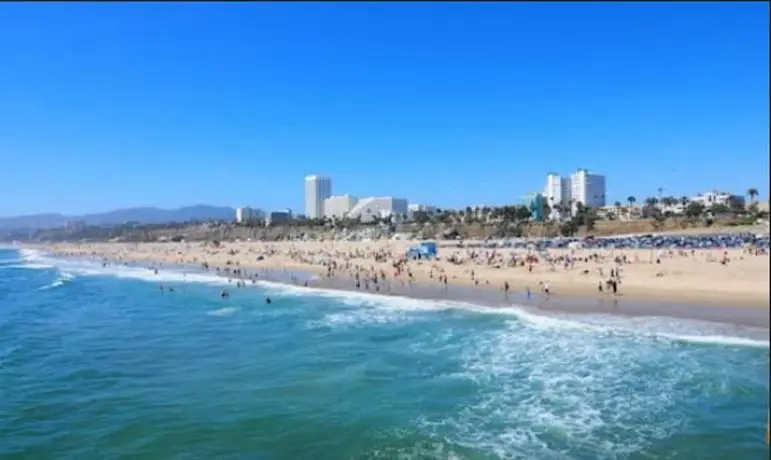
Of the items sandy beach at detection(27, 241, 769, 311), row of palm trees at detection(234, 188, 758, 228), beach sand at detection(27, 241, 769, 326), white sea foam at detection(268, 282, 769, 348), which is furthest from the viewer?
row of palm trees at detection(234, 188, 758, 228)

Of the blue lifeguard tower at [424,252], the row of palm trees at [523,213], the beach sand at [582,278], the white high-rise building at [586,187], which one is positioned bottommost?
the beach sand at [582,278]

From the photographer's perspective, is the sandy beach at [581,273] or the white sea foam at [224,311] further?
the white sea foam at [224,311]

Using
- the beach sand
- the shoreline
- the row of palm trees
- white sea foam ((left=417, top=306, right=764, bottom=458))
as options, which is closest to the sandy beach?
the beach sand

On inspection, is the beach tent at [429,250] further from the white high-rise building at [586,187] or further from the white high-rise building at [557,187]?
the white high-rise building at [586,187]

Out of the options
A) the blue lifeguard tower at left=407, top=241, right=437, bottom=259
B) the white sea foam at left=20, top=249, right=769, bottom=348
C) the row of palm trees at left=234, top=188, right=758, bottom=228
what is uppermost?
the row of palm trees at left=234, top=188, right=758, bottom=228

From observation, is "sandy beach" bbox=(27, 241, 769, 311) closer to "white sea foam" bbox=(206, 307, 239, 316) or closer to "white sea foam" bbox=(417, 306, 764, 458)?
"white sea foam" bbox=(417, 306, 764, 458)

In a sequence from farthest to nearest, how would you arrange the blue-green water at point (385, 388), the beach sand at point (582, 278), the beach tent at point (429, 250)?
the beach tent at point (429, 250)
the beach sand at point (582, 278)
the blue-green water at point (385, 388)

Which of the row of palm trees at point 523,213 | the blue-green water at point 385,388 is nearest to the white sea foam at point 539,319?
the blue-green water at point 385,388

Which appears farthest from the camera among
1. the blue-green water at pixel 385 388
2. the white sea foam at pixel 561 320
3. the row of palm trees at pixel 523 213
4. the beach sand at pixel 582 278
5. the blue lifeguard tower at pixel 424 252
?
the row of palm trees at pixel 523 213
